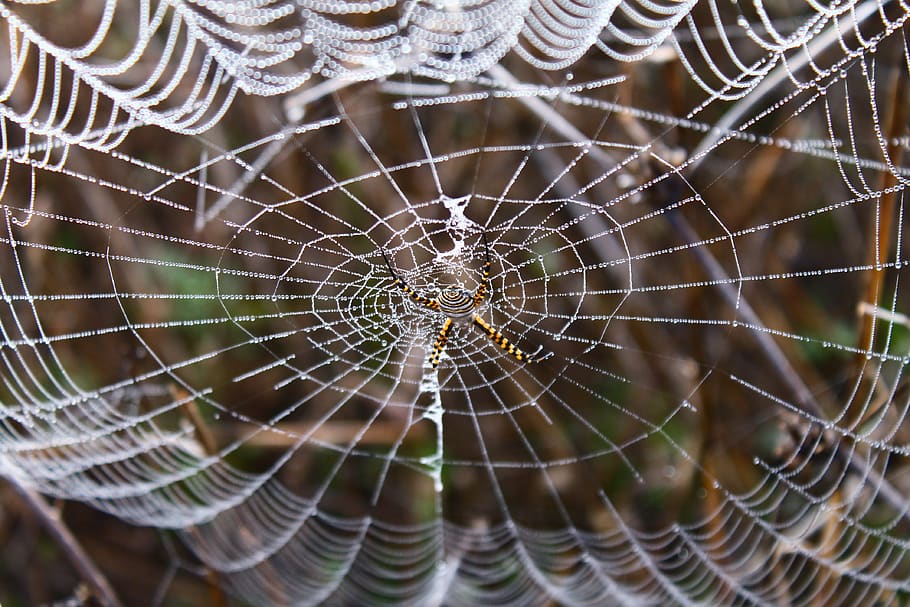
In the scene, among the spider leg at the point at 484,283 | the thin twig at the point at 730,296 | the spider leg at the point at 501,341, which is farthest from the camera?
the spider leg at the point at 501,341

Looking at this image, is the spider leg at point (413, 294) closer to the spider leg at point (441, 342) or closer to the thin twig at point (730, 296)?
the spider leg at point (441, 342)

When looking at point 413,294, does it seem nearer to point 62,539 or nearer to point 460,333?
point 460,333

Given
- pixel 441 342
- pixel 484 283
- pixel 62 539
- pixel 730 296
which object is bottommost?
pixel 62 539

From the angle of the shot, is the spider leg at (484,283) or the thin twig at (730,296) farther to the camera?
the spider leg at (484,283)

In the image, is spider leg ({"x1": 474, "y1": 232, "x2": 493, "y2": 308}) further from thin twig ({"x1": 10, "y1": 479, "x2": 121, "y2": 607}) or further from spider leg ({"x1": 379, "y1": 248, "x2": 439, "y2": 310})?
thin twig ({"x1": 10, "y1": 479, "x2": 121, "y2": 607})

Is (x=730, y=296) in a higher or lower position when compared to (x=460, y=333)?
higher

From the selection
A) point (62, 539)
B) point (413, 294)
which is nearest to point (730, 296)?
point (413, 294)

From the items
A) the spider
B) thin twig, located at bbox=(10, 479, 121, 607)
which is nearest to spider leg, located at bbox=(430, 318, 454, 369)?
the spider

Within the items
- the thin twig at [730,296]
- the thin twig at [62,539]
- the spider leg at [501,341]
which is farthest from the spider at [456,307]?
the thin twig at [62,539]

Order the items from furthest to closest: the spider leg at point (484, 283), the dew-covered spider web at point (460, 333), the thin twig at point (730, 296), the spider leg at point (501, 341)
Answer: the dew-covered spider web at point (460, 333) → the spider leg at point (501, 341) → the spider leg at point (484, 283) → the thin twig at point (730, 296)
